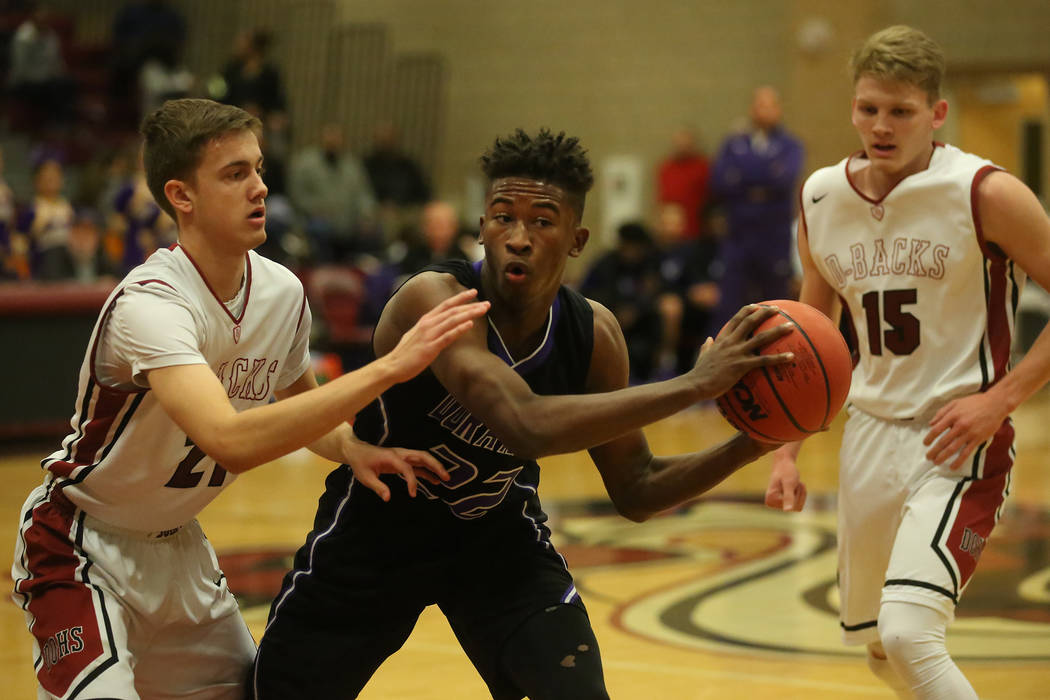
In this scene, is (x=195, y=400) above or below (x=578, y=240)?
below

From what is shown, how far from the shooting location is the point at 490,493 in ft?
11.8

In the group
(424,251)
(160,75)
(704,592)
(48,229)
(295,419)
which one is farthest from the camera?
(160,75)

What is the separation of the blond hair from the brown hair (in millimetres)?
1735

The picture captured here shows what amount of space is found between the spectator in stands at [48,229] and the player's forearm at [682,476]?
8.97 m

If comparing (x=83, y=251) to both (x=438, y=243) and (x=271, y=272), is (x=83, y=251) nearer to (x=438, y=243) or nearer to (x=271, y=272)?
(x=438, y=243)

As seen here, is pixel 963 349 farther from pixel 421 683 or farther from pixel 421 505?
pixel 421 683

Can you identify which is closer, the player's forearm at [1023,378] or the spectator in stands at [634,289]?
the player's forearm at [1023,378]

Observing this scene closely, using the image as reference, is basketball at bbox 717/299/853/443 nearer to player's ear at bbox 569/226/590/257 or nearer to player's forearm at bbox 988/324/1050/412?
player's ear at bbox 569/226/590/257

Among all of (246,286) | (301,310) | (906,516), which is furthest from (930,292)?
(246,286)

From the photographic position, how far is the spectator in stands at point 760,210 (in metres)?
12.7

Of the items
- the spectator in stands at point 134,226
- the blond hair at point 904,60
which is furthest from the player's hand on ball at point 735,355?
the spectator in stands at point 134,226

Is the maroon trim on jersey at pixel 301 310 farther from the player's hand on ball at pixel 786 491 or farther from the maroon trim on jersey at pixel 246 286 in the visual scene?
the player's hand on ball at pixel 786 491

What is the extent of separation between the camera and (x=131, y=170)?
13.4 m

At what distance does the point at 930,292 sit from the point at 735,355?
1.10 meters
